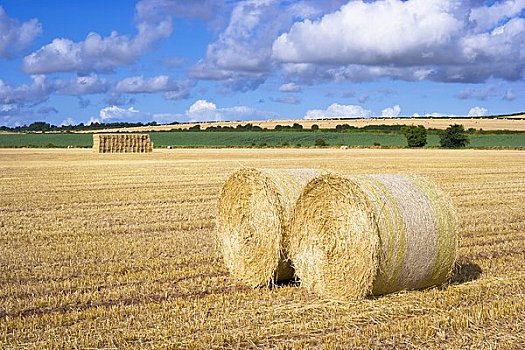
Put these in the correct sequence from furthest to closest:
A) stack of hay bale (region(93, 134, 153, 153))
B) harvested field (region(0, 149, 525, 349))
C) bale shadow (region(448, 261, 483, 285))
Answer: stack of hay bale (region(93, 134, 153, 153)) < bale shadow (region(448, 261, 483, 285)) < harvested field (region(0, 149, 525, 349))

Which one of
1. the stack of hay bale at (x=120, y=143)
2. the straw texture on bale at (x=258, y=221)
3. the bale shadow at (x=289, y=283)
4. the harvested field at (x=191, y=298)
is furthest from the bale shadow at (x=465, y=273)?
the stack of hay bale at (x=120, y=143)

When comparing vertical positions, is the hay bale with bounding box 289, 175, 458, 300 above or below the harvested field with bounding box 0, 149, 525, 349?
above

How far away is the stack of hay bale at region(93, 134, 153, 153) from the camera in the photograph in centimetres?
4772

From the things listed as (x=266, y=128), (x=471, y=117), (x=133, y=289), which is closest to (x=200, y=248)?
(x=133, y=289)

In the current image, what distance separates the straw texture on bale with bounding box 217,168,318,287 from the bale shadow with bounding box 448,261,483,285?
207cm

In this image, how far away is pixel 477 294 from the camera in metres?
8.09

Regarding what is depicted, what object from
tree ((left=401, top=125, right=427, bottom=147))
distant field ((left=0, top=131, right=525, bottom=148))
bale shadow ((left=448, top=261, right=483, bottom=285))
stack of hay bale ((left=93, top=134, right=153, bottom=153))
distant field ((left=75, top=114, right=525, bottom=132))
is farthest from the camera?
distant field ((left=75, top=114, right=525, bottom=132))

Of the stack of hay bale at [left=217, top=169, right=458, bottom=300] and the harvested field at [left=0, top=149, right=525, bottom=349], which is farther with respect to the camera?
the stack of hay bale at [left=217, top=169, right=458, bottom=300]

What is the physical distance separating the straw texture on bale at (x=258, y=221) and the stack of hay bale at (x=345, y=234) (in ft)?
0.04

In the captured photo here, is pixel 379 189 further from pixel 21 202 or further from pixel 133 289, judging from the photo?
pixel 21 202

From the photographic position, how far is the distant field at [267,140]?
227 ft

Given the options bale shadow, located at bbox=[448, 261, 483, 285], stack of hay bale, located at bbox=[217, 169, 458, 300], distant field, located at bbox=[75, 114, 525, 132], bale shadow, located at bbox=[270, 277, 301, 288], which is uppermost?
distant field, located at bbox=[75, 114, 525, 132]

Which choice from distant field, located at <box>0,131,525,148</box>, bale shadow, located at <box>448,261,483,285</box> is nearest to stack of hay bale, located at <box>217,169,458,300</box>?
bale shadow, located at <box>448,261,483,285</box>

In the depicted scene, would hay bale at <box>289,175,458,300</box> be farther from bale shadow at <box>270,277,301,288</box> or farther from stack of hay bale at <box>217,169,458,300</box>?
bale shadow at <box>270,277,301,288</box>
